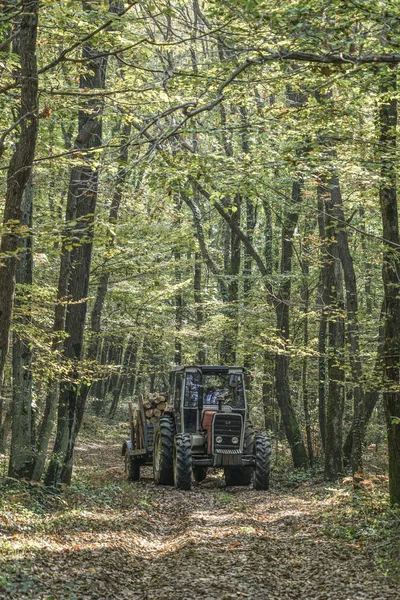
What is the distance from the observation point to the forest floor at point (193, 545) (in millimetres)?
6973

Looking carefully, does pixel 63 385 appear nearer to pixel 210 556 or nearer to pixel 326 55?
pixel 210 556

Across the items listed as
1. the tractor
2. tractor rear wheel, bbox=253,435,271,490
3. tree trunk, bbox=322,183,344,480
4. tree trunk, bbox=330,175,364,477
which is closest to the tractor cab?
the tractor

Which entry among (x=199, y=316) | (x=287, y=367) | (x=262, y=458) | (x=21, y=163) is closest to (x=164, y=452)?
(x=262, y=458)

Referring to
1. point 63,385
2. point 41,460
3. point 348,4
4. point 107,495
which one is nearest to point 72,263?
point 63,385

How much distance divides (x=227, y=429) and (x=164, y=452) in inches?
61.1

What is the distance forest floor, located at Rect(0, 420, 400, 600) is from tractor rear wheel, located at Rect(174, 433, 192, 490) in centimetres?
37

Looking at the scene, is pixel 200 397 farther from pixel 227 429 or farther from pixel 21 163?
pixel 21 163

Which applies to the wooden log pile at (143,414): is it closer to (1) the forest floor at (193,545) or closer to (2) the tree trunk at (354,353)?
(1) the forest floor at (193,545)

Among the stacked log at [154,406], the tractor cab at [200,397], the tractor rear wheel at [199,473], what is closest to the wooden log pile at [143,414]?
the stacked log at [154,406]

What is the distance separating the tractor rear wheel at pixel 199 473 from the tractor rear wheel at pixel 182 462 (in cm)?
202

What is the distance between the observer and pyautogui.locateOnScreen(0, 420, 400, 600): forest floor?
6.97 metres

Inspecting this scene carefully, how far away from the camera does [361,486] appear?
12711mm

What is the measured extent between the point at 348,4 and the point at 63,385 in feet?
28.3

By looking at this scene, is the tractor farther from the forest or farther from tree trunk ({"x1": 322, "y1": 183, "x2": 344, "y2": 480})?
tree trunk ({"x1": 322, "y1": 183, "x2": 344, "y2": 480})
